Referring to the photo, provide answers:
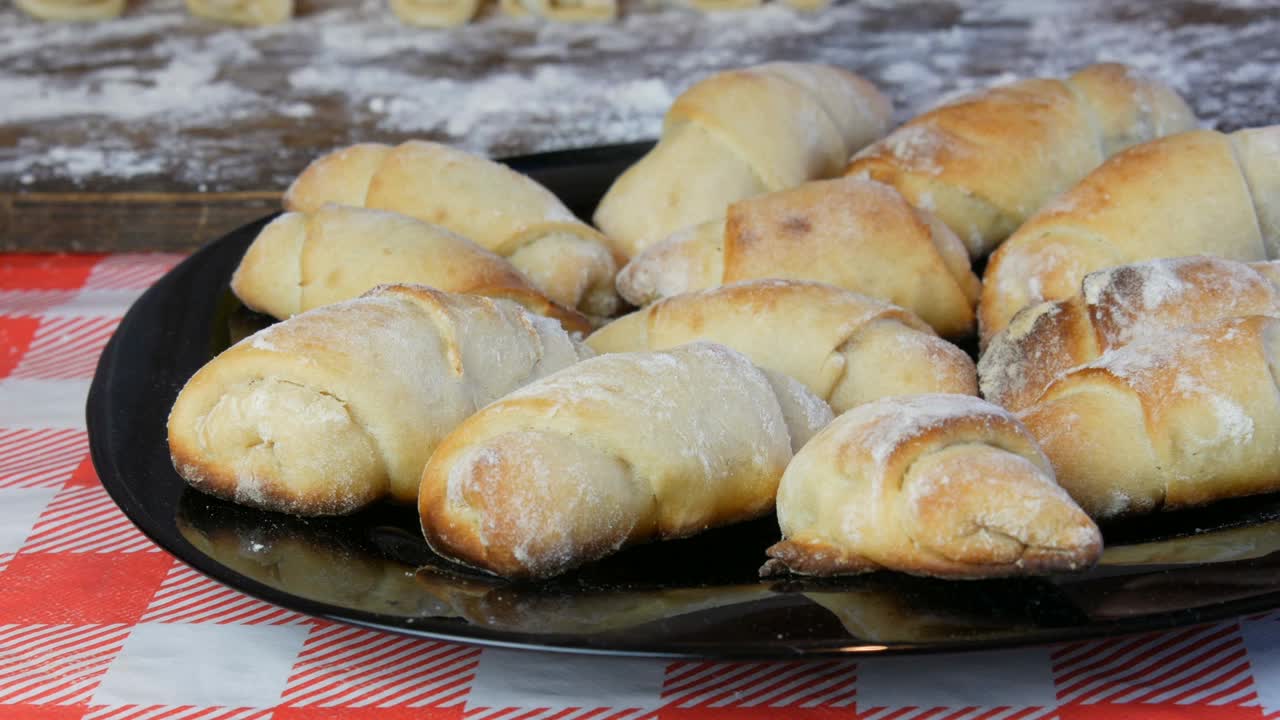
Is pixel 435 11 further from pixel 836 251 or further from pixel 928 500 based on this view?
pixel 928 500

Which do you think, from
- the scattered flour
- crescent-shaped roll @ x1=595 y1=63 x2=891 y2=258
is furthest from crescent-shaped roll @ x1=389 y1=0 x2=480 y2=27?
crescent-shaped roll @ x1=595 y1=63 x2=891 y2=258

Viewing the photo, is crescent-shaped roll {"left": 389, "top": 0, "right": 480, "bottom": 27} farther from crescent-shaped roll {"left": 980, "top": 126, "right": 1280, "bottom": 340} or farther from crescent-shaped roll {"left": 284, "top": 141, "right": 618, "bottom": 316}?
crescent-shaped roll {"left": 980, "top": 126, "right": 1280, "bottom": 340}

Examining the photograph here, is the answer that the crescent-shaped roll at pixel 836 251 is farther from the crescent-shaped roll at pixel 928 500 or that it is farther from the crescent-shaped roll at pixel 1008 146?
the crescent-shaped roll at pixel 928 500

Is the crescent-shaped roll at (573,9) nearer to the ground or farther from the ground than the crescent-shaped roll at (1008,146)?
nearer to the ground

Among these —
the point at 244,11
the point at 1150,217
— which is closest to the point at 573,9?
the point at 244,11

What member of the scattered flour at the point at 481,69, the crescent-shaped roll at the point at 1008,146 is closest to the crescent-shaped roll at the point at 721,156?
the crescent-shaped roll at the point at 1008,146

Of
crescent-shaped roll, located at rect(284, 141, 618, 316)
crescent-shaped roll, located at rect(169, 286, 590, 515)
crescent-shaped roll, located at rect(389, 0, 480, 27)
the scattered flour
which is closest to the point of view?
crescent-shaped roll, located at rect(169, 286, 590, 515)
